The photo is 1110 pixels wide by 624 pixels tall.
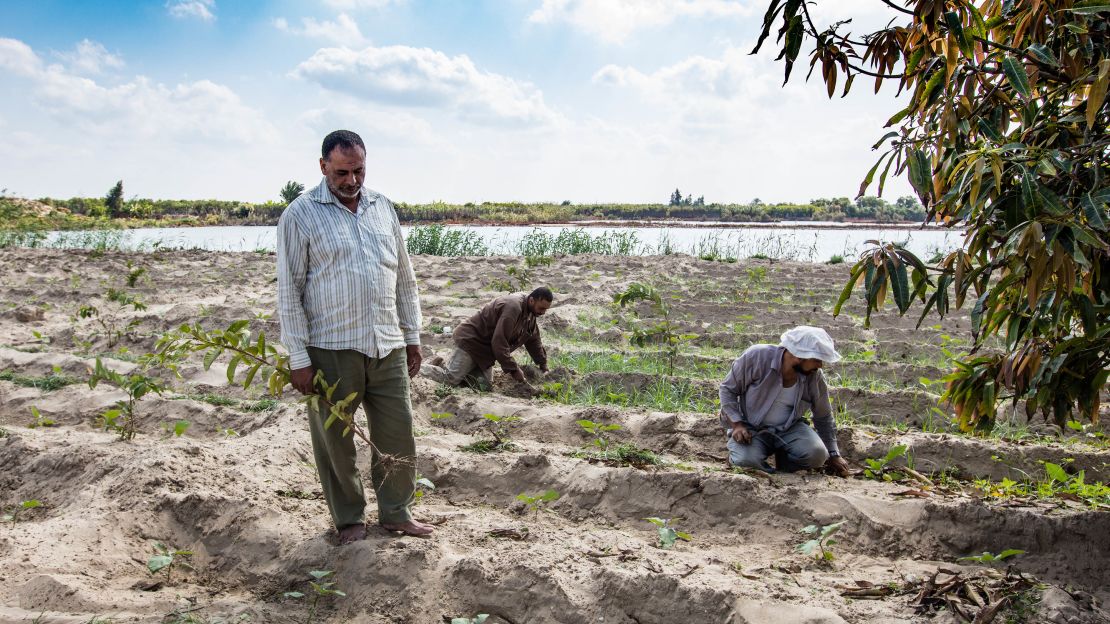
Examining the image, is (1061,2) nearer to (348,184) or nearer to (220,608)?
(348,184)

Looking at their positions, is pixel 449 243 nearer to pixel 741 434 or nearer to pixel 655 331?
pixel 655 331

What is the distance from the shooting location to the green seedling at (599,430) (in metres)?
4.89

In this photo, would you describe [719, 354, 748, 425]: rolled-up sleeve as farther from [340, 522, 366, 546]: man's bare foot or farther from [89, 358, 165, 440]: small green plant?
[89, 358, 165, 440]: small green plant

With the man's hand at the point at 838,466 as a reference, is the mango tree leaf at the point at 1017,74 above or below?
above

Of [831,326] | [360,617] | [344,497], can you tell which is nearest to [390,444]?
[344,497]

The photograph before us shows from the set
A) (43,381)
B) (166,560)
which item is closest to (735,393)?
(166,560)

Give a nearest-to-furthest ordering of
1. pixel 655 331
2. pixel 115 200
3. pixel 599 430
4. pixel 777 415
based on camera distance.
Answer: pixel 777 415, pixel 599 430, pixel 655 331, pixel 115 200

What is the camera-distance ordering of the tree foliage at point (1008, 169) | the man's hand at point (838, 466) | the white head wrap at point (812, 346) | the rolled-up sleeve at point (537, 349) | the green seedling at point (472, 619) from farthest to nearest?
1. the rolled-up sleeve at point (537, 349)
2. the man's hand at point (838, 466)
3. the white head wrap at point (812, 346)
4. the green seedling at point (472, 619)
5. the tree foliage at point (1008, 169)

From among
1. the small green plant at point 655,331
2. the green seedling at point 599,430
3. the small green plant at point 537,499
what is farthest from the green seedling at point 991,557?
the small green plant at point 655,331

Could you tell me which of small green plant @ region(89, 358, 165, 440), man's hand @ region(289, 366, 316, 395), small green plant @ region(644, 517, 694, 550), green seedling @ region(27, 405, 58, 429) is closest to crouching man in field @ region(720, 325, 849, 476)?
small green plant @ region(644, 517, 694, 550)

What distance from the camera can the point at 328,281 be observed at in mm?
3283

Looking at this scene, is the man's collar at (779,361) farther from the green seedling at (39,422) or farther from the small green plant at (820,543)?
the green seedling at (39,422)

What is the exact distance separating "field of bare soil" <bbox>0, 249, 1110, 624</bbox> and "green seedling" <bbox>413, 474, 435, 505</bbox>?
57 millimetres

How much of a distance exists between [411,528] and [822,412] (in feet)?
7.75
